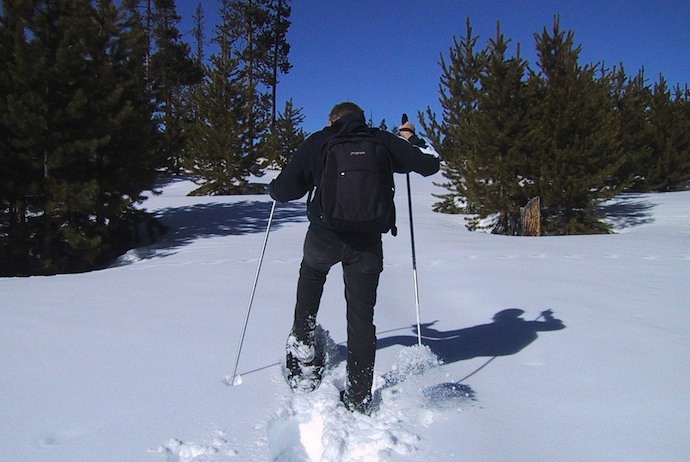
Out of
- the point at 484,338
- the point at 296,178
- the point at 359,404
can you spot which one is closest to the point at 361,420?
the point at 359,404

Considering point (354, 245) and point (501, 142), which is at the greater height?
point (501, 142)

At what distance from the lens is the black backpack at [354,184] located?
7.50 feet

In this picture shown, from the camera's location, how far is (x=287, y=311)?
4.50m

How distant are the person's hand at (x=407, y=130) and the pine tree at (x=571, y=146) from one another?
9927 millimetres

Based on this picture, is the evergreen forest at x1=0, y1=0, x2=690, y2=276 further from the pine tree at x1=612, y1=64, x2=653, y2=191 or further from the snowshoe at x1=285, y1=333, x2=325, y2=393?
the snowshoe at x1=285, y1=333, x2=325, y2=393

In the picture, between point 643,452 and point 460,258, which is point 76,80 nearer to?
point 460,258

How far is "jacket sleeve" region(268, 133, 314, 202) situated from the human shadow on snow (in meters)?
1.57

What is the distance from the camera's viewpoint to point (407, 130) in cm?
291

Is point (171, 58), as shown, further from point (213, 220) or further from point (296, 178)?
point (296, 178)

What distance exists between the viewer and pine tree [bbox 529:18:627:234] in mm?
11680

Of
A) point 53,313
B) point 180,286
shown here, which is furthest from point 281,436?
point 180,286

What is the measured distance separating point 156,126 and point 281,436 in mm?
9529

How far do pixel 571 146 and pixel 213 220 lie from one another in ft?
31.1

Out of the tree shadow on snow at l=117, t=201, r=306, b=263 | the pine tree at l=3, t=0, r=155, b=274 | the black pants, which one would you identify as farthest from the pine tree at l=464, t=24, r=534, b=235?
the black pants
